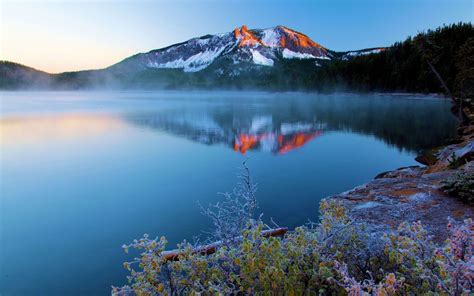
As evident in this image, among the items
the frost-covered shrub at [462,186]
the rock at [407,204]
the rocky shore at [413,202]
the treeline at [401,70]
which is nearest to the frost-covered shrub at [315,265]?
the rocky shore at [413,202]

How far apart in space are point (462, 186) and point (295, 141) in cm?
1684

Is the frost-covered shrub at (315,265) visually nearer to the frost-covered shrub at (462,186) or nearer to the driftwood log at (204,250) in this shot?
the driftwood log at (204,250)

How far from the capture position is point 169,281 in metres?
3.07

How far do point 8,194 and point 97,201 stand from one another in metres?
3.63

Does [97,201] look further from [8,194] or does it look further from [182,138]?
[182,138]

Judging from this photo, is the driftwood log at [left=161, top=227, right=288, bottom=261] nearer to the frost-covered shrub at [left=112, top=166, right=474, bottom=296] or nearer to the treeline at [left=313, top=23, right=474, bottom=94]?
the frost-covered shrub at [left=112, top=166, right=474, bottom=296]

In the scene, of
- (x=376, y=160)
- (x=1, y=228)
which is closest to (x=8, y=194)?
(x=1, y=228)

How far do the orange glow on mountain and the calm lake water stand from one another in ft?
0.51

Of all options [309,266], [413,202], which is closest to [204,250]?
[309,266]

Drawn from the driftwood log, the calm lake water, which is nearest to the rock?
the calm lake water

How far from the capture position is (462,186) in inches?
347

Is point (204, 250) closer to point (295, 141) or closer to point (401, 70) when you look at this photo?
point (295, 141)

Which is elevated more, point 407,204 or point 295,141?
point 407,204

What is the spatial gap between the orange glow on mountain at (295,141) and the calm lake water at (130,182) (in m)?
0.16
